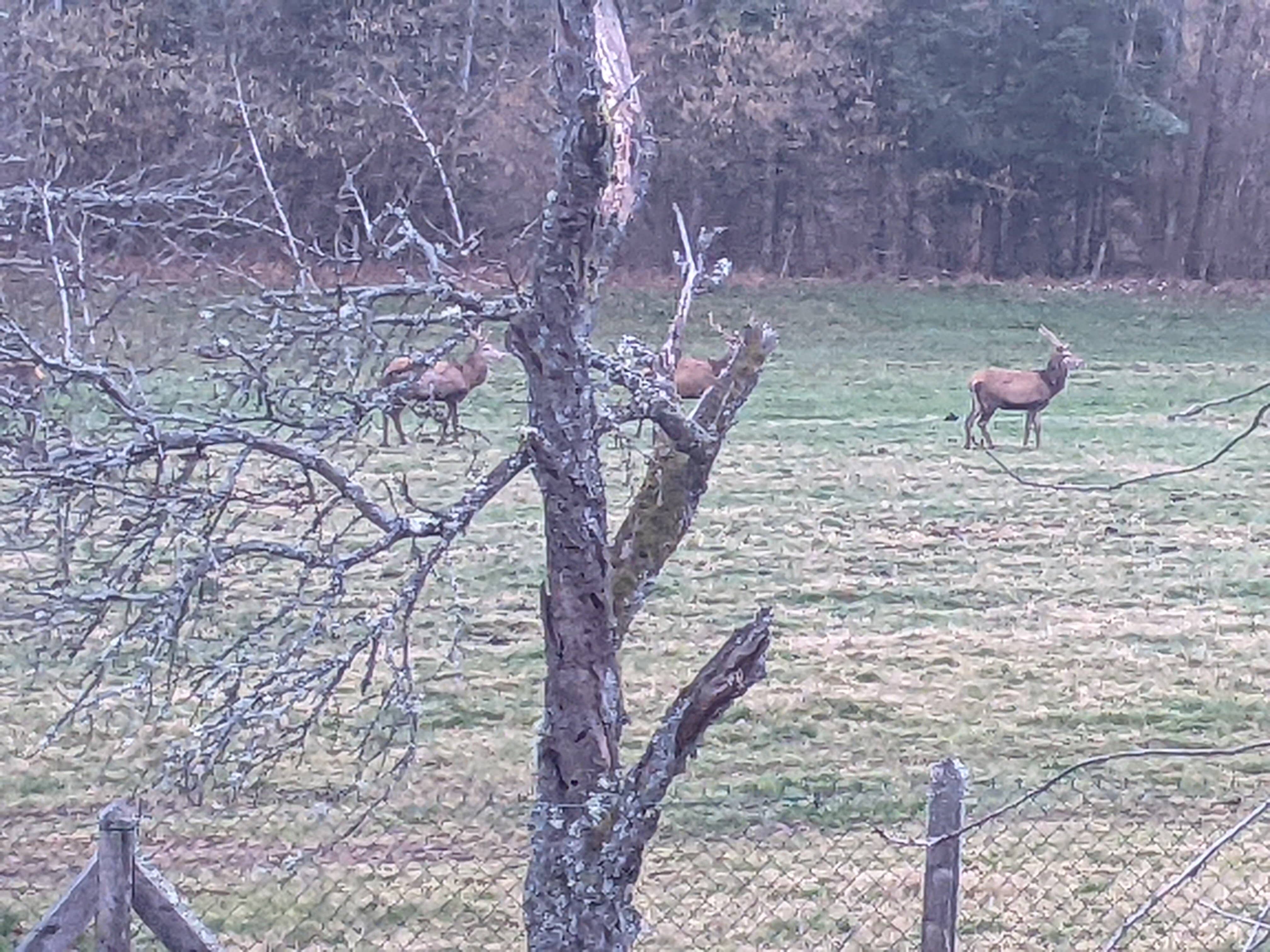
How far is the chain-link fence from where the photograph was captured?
5.91 meters

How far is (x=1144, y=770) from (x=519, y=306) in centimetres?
490

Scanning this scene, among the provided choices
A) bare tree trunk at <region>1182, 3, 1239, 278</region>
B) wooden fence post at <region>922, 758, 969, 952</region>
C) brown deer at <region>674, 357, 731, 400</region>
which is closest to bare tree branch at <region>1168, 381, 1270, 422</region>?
wooden fence post at <region>922, 758, 969, 952</region>

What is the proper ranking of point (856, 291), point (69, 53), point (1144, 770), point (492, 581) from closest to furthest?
1. point (1144, 770)
2. point (492, 581)
3. point (69, 53)
4. point (856, 291)

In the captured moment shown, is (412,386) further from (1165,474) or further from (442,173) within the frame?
(1165,474)

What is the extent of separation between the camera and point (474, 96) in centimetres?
2325

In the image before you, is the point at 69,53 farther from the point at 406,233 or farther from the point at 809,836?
the point at 406,233

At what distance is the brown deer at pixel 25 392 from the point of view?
3.86 metres

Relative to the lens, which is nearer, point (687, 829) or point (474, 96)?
point (687, 829)

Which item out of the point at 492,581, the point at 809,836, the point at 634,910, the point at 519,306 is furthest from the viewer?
the point at 492,581

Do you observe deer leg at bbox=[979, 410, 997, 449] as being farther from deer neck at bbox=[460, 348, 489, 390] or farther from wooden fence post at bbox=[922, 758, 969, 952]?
wooden fence post at bbox=[922, 758, 969, 952]

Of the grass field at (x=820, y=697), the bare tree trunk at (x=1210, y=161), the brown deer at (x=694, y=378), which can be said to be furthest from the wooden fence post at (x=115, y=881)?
the bare tree trunk at (x=1210, y=161)

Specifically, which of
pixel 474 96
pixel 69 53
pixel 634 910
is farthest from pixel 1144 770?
pixel 69 53

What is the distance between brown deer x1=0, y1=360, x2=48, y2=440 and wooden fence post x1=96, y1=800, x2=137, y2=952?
3.49 ft

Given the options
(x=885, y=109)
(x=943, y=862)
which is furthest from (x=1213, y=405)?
(x=885, y=109)
